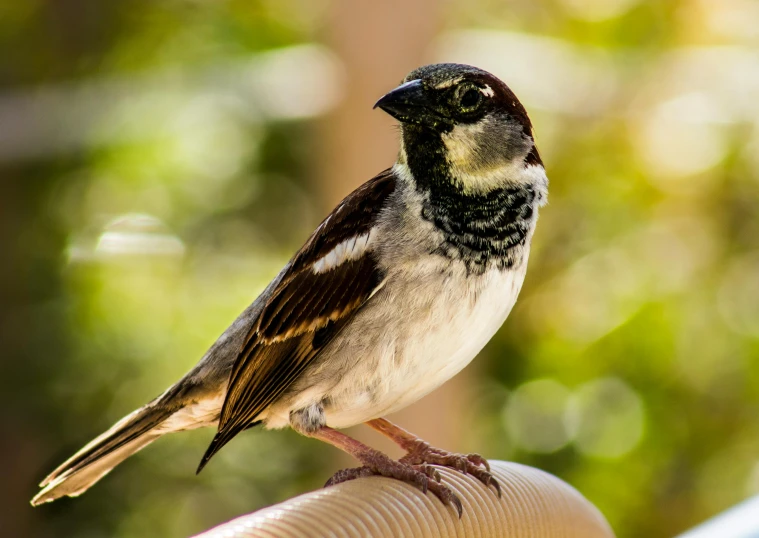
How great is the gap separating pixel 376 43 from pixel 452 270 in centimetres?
143

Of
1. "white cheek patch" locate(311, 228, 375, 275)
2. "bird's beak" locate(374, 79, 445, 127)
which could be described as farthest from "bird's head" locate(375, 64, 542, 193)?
"white cheek patch" locate(311, 228, 375, 275)

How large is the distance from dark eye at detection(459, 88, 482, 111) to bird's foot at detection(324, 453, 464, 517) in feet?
1.72

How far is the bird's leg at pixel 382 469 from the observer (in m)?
1.31

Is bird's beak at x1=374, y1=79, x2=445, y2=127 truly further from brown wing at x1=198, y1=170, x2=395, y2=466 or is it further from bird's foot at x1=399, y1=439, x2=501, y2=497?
bird's foot at x1=399, y1=439, x2=501, y2=497

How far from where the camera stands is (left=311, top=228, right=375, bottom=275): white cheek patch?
1445mm

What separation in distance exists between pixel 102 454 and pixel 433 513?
0.64 metres

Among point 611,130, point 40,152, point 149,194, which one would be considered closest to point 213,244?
point 149,194

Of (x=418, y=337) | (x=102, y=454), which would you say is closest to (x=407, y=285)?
(x=418, y=337)

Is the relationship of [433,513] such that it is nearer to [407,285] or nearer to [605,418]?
[407,285]

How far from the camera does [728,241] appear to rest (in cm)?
347

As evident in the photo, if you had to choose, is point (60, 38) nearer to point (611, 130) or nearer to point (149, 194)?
point (149, 194)

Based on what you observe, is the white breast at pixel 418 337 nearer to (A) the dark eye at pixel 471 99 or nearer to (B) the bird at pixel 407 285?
(B) the bird at pixel 407 285

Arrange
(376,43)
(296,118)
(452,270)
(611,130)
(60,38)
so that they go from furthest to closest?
(60,38) → (611,130) → (296,118) → (376,43) → (452,270)

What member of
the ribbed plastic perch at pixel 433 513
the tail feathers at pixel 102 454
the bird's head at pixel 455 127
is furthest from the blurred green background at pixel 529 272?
the ribbed plastic perch at pixel 433 513
